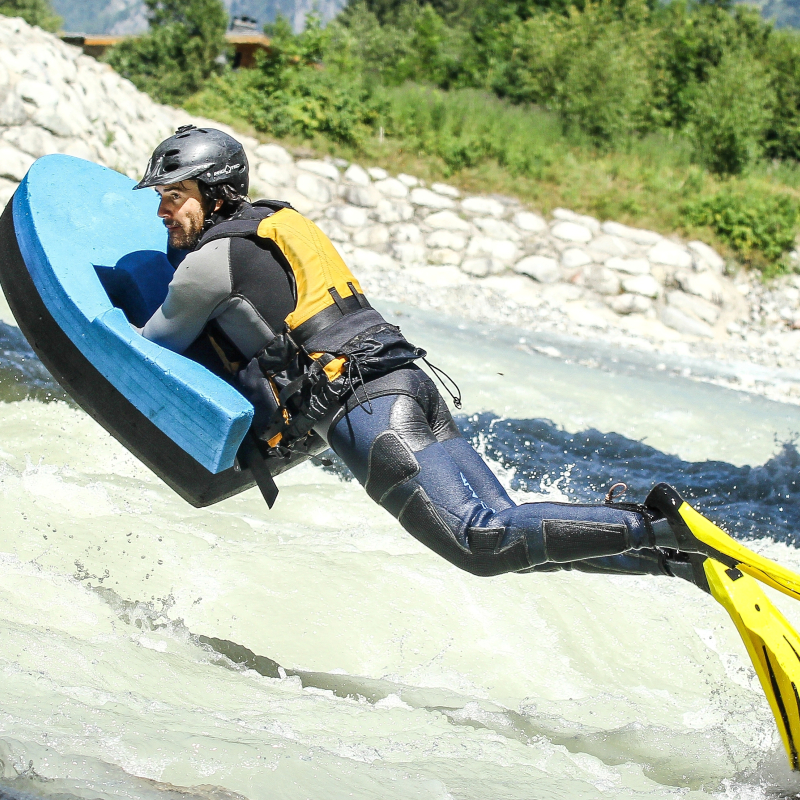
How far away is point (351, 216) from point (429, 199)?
104 centimetres

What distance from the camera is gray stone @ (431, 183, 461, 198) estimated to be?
1130 centimetres

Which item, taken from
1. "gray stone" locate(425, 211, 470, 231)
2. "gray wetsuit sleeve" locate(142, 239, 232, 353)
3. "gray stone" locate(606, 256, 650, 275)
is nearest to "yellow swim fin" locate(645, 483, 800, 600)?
"gray wetsuit sleeve" locate(142, 239, 232, 353)

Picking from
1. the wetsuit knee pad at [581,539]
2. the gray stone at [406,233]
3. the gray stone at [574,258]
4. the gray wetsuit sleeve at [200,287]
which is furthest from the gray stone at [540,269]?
the wetsuit knee pad at [581,539]

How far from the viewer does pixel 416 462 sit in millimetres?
2598

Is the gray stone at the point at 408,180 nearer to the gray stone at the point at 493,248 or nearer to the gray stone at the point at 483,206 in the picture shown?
the gray stone at the point at 483,206

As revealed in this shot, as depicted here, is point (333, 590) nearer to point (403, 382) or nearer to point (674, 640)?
point (403, 382)

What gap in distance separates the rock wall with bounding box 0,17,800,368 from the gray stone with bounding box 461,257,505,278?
16 mm

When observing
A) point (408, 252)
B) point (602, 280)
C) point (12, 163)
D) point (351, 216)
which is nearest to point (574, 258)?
point (602, 280)

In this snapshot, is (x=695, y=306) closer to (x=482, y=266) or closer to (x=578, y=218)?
(x=578, y=218)

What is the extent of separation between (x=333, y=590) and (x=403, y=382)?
3.34ft

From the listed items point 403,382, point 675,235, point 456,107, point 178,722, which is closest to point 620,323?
point 675,235

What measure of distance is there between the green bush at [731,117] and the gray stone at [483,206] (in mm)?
3678

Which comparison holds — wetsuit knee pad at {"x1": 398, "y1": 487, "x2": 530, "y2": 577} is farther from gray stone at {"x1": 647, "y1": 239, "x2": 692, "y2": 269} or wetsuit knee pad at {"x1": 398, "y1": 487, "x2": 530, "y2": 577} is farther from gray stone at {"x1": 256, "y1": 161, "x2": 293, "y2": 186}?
gray stone at {"x1": 256, "y1": 161, "x2": 293, "y2": 186}

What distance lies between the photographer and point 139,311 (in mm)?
3324
